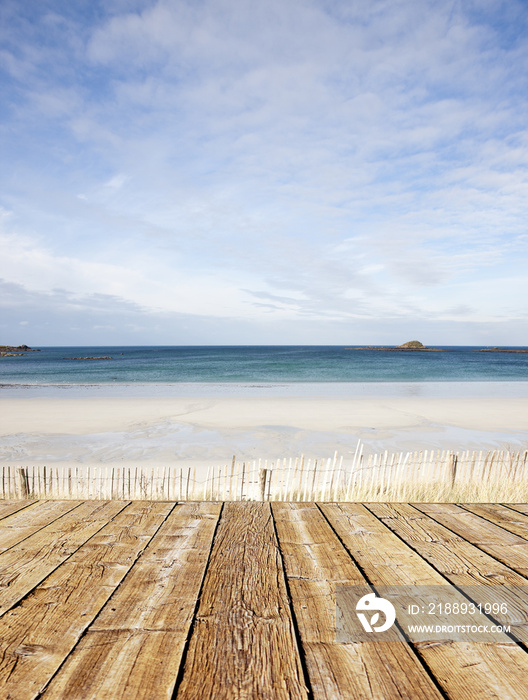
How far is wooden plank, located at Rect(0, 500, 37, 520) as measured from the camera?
242 centimetres

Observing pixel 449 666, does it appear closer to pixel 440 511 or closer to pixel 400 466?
pixel 440 511

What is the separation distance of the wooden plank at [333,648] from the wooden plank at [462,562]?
0.43m

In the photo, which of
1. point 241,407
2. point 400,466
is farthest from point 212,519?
point 241,407

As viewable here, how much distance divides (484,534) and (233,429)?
10.7 meters

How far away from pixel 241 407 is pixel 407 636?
53.4 feet

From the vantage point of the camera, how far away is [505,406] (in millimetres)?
17938

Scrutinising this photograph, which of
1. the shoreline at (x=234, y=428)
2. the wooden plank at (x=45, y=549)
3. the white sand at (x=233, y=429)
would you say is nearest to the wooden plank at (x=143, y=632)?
the wooden plank at (x=45, y=549)

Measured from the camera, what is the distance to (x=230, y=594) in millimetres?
1576

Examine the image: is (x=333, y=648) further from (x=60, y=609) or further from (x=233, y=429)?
(x=233, y=429)

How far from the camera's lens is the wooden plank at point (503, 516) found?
7.63 feet

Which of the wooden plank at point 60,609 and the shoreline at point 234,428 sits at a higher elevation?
the wooden plank at point 60,609

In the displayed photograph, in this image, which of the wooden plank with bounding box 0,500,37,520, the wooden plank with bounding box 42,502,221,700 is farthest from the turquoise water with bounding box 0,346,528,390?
the wooden plank with bounding box 42,502,221,700

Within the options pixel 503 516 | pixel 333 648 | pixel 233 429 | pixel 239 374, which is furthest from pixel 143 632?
pixel 239 374

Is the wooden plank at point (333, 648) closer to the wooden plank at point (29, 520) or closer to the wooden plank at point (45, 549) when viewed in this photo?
the wooden plank at point (45, 549)
